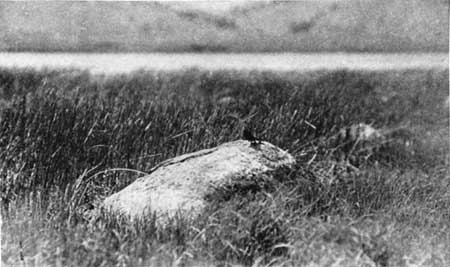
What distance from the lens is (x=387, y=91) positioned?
500 inches

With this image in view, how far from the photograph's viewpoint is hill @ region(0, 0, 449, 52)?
13.2 m

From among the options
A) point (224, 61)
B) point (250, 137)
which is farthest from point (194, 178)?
point (224, 61)

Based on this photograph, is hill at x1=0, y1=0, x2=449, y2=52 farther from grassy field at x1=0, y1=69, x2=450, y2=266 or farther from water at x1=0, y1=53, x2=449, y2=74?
grassy field at x1=0, y1=69, x2=450, y2=266

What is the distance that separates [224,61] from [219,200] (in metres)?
9.93

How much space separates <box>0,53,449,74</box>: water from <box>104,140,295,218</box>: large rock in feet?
24.0

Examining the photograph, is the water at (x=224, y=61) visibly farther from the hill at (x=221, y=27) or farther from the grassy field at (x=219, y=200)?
the grassy field at (x=219, y=200)

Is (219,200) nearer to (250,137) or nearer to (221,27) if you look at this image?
(250,137)

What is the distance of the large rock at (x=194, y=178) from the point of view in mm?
5141

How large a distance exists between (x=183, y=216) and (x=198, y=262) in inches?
→ 21.8

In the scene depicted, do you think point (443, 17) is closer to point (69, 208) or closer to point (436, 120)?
point (436, 120)

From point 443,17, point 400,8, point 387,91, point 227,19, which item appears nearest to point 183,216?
point 443,17

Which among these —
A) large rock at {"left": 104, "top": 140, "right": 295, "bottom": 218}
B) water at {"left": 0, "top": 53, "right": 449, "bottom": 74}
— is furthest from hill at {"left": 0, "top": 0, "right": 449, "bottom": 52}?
large rock at {"left": 104, "top": 140, "right": 295, "bottom": 218}

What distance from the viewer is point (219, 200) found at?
17.0 feet

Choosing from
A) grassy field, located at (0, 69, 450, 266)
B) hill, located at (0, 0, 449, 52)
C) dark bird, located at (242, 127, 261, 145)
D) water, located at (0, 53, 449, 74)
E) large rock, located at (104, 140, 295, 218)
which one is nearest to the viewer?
grassy field, located at (0, 69, 450, 266)
